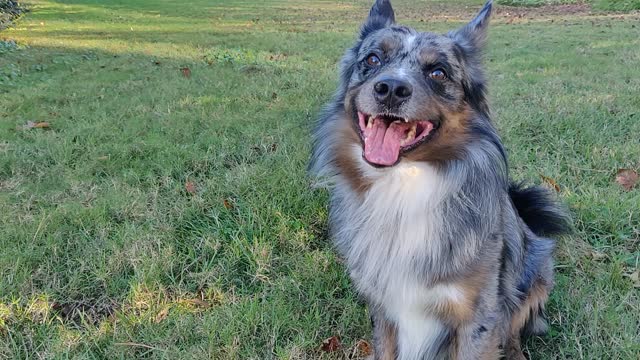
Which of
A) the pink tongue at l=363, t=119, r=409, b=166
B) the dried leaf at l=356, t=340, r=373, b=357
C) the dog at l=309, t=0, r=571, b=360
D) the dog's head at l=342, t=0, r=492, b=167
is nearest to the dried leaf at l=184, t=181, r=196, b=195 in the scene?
the dog at l=309, t=0, r=571, b=360

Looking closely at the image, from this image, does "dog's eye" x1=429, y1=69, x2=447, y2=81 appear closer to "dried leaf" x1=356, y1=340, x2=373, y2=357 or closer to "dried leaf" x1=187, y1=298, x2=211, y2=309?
"dried leaf" x1=356, y1=340, x2=373, y2=357

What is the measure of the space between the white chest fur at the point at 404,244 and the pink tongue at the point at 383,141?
3.1 inches

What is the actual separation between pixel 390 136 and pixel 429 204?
1.17 ft

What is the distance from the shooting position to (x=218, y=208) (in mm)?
3756

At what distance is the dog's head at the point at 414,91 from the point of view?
7.55ft

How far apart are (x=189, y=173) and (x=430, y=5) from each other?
18.8m

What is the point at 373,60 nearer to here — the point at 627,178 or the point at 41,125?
the point at 627,178

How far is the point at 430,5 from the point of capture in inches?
829

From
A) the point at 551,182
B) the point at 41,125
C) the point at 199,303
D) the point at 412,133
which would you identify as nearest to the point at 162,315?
the point at 199,303

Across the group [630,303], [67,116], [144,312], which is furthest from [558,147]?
[67,116]

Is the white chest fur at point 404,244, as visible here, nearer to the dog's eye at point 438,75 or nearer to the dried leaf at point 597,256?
the dog's eye at point 438,75

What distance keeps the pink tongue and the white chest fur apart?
0.25 ft

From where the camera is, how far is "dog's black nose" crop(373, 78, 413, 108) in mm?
2258

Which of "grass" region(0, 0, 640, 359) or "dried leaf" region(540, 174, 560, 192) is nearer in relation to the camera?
"grass" region(0, 0, 640, 359)
